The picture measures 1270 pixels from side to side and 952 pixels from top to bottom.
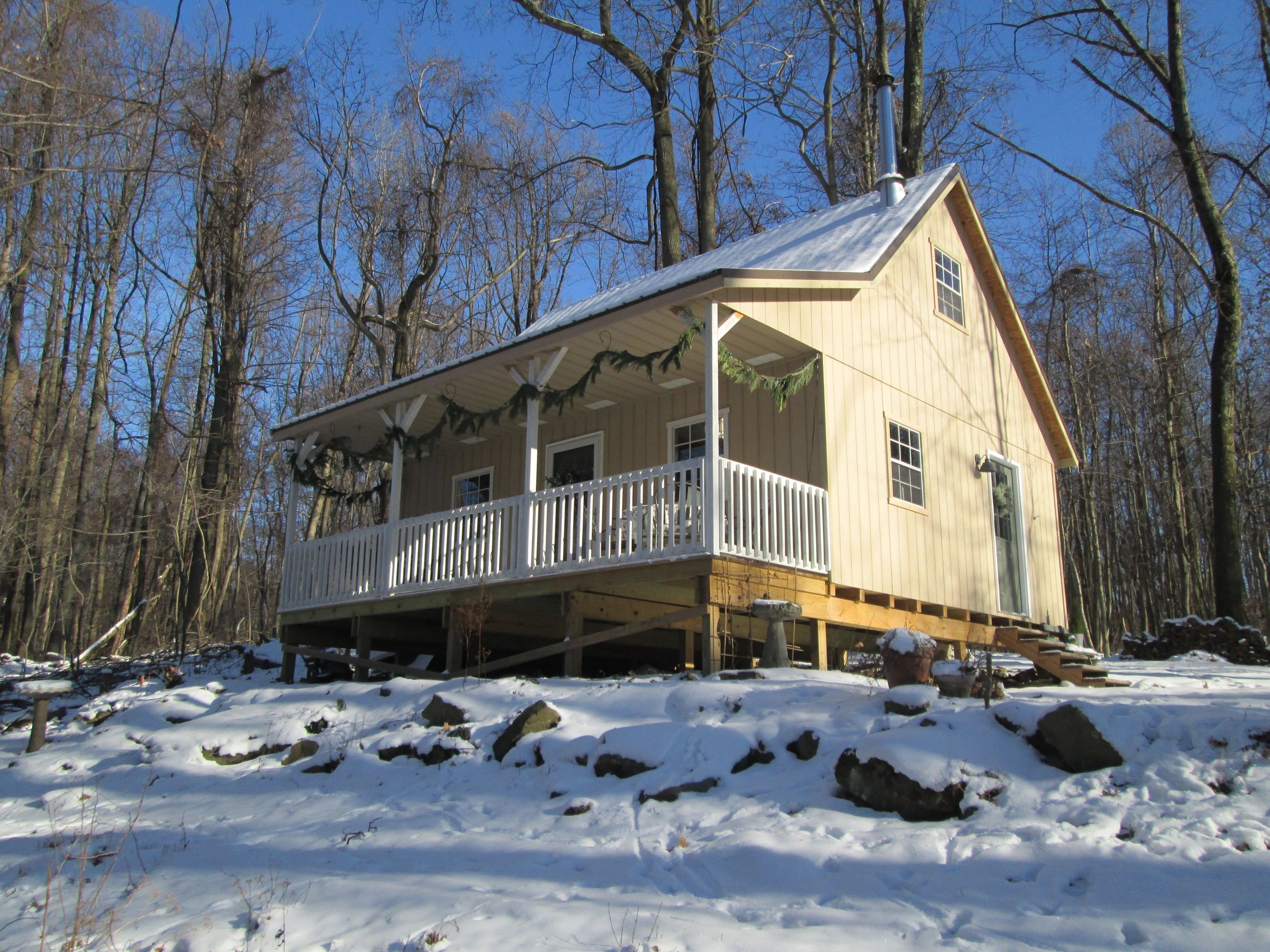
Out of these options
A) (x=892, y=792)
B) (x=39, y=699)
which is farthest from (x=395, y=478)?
(x=892, y=792)

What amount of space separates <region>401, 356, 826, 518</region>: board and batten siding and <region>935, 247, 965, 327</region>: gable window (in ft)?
12.2

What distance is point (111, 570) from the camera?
3294 centimetres

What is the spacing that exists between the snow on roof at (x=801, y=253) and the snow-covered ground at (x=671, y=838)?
15.1 ft

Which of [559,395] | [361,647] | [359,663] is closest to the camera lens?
[559,395]

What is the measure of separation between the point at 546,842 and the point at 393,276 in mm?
21116

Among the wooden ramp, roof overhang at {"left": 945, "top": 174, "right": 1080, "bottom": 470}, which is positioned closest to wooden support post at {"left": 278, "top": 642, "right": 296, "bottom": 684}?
the wooden ramp

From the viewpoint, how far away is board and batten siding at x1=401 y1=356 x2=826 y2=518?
1138 cm

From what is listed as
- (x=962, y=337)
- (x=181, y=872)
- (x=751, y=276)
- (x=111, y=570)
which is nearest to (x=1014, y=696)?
(x=751, y=276)

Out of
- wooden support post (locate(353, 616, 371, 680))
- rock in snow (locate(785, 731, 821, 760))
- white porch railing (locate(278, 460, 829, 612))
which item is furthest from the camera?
wooden support post (locate(353, 616, 371, 680))

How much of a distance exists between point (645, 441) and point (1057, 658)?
564 cm

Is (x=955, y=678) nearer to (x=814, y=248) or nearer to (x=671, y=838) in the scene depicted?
(x=671, y=838)

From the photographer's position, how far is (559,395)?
38.0 feet

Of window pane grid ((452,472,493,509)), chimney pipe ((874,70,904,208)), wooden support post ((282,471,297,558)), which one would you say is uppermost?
chimney pipe ((874,70,904,208))

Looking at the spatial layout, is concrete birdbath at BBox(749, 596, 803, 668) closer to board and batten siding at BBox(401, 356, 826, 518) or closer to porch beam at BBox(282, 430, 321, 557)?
board and batten siding at BBox(401, 356, 826, 518)
